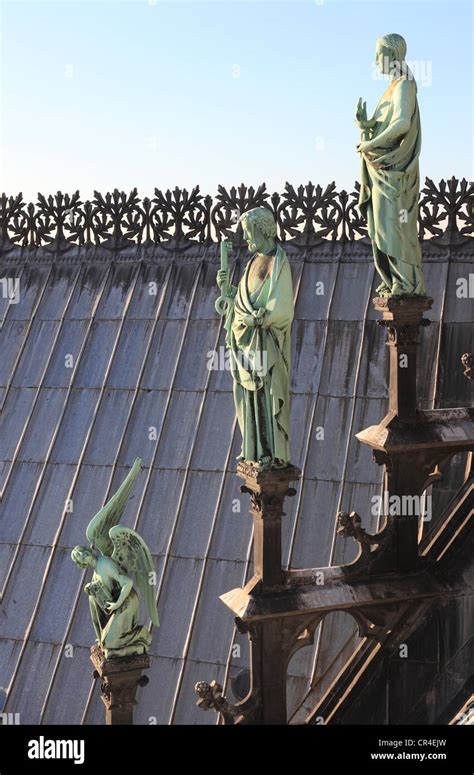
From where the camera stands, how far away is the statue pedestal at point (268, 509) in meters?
13.6

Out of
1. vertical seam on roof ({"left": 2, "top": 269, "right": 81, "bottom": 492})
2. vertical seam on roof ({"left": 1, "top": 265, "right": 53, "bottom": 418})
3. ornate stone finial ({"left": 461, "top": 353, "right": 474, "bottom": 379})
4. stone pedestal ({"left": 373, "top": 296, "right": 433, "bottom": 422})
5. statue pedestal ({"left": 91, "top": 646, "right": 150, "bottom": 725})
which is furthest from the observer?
vertical seam on roof ({"left": 1, "top": 265, "right": 53, "bottom": 418})

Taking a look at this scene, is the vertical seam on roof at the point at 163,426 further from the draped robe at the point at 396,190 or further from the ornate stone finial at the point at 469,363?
the draped robe at the point at 396,190

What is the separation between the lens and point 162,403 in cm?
2338

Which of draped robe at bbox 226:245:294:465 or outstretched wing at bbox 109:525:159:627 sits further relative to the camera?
draped robe at bbox 226:245:294:465

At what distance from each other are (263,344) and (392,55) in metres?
4.59

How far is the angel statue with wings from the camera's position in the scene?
1292 cm

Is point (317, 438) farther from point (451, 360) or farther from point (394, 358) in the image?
point (394, 358)

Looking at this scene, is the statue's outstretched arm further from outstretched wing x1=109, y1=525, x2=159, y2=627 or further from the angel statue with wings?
outstretched wing x1=109, y1=525, x2=159, y2=627

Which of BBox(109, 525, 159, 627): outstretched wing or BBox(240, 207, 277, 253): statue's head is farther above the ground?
BBox(240, 207, 277, 253): statue's head

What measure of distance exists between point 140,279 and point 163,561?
25.8 ft

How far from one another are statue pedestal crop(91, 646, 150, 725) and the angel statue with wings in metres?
0.10

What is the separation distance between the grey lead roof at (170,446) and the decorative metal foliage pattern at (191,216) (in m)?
0.57

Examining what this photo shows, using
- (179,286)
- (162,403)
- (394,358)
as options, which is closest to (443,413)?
(394,358)

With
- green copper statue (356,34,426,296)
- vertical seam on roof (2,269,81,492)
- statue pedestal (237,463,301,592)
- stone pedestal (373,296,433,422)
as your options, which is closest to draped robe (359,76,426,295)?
green copper statue (356,34,426,296)
